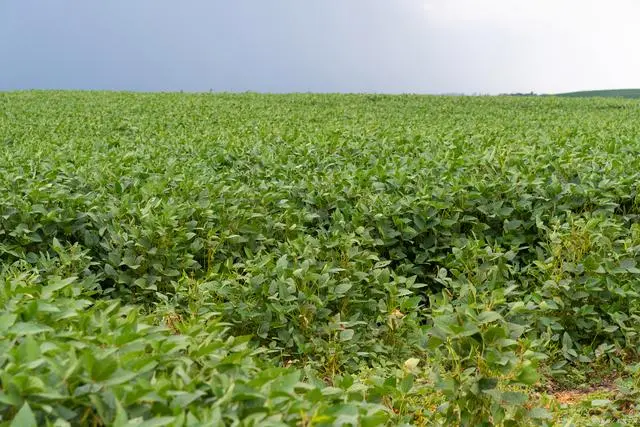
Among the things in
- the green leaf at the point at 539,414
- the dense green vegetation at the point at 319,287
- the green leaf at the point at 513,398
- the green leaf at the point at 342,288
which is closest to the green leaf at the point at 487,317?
the dense green vegetation at the point at 319,287

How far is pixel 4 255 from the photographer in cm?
570

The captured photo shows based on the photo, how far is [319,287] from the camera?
4746mm

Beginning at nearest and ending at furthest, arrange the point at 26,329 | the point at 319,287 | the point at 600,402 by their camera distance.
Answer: the point at 26,329 → the point at 600,402 → the point at 319,287

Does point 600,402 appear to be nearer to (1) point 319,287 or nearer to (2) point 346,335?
(2) point 346,335

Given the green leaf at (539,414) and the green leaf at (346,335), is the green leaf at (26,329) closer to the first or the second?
the green leaf at (539,414)

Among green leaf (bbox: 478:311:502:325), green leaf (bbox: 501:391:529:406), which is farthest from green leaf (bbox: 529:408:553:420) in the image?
green leaf (bbox: 478:311:502:325)

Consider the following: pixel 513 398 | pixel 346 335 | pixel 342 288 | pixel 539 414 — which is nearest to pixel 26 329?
pixel 513 398

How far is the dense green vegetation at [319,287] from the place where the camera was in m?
2.13

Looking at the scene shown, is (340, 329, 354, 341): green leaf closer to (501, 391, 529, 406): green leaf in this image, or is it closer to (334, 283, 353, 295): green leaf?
(334, 283, 353, 295): green leaf

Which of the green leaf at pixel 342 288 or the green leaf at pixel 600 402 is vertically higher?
the green leaf at pixel 342 288

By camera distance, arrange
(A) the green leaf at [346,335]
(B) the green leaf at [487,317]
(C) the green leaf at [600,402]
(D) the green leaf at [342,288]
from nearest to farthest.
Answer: (B) the green leaf at [487,317]
(C) the green leaf at [600,402]
(A) the green leaf at [346,335]
(D) the green leaf at [342,288]

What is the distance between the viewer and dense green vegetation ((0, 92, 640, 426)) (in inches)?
83.8

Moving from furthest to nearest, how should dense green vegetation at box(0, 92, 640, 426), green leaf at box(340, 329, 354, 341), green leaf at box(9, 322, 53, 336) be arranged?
green leaf at box(340, 329, 354, 341) → green leaf at box(9, 322, 53, 336) → dense green vegetation at box(0, 92, 640, 426)

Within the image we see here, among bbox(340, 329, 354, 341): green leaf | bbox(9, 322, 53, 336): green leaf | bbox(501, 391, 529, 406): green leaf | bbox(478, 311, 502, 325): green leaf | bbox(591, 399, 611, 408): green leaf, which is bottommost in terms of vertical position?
bbox(591, 399, 611, 408): green leaf
